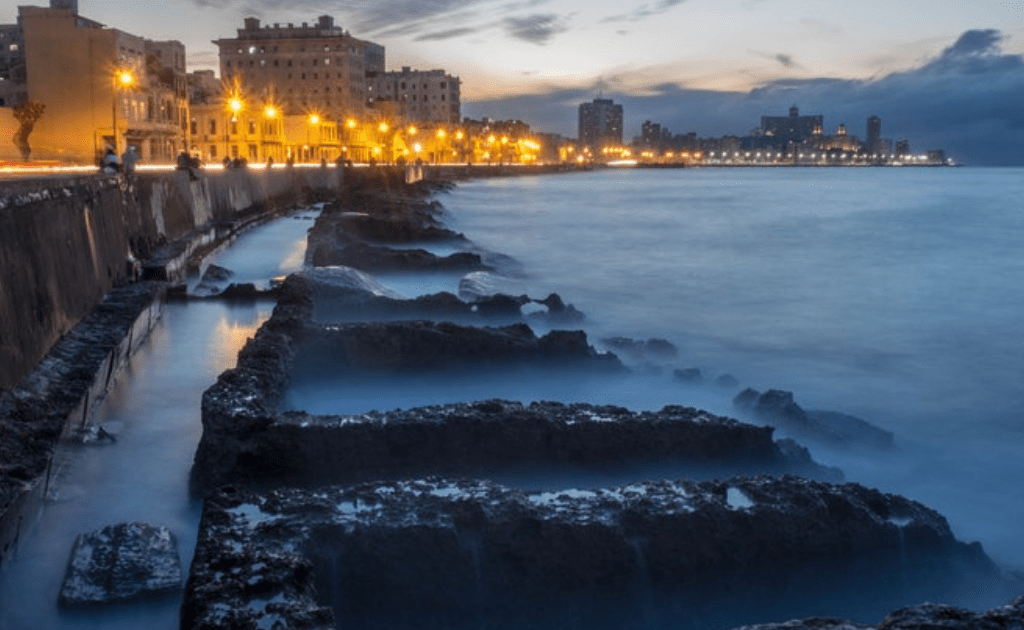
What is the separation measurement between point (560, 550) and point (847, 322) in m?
16.8

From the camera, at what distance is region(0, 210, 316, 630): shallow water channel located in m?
5.79

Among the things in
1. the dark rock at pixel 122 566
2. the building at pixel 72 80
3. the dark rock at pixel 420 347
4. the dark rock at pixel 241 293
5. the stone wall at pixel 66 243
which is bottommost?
the dark rock at pixel 122 566

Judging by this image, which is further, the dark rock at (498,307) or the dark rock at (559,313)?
the dark rock at (559,313)

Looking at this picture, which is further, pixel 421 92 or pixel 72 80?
pixel 421 92

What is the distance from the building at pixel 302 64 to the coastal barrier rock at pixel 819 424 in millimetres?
112443

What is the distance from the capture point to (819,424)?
11.0m

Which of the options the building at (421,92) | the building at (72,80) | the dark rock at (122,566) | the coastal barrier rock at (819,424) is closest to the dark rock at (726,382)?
the coastal barrier rock at (819,424)

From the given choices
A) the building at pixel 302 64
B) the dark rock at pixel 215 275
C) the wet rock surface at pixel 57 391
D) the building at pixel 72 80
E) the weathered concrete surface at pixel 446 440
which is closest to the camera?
the wet rock surface at pixel 57 391

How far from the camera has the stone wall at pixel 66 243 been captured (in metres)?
9.61

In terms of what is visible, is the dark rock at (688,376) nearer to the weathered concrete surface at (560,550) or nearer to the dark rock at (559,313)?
the dark rock at (559,313)

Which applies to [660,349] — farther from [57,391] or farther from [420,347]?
[57,391]

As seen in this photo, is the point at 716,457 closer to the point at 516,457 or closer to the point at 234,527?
the point at 516,457

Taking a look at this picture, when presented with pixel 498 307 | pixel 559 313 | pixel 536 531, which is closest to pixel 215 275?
pixel 498 307

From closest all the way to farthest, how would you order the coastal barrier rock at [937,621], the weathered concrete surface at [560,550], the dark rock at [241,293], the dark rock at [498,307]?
the coastal barrier rock at [937,621] < the weathered concrete surface at [560,550] < the dark rock at [498,307] < the dark rock at [241,293]
